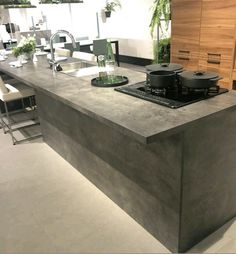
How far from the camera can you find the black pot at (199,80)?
170 centimetres

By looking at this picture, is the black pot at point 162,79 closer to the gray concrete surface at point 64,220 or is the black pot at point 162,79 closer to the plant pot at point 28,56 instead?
the gray concrete surface at point 64,220

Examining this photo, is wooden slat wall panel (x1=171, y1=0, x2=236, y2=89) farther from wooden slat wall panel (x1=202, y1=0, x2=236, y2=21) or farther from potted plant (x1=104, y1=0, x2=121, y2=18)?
potted plant (x1=104, y1=0, x2=121, y2=18)

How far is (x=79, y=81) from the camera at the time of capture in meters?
2.40

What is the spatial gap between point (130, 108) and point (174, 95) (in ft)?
1.13

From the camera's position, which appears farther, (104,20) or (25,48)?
(104,20)

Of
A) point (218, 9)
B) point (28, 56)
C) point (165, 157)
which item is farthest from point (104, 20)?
point (165, 157)

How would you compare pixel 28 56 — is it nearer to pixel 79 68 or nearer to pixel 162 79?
pixel 79 68

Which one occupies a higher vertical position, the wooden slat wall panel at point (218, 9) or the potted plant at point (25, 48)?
the wooden slat wall panel at point (218, 9)

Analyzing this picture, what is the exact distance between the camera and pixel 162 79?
5.79ft

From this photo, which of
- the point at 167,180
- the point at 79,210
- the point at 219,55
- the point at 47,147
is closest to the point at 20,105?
the point at 47,147

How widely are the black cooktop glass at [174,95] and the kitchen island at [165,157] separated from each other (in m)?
0.05

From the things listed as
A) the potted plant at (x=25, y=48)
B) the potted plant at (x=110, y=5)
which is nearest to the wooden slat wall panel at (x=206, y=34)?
the potted plant at (x=25, y=48)

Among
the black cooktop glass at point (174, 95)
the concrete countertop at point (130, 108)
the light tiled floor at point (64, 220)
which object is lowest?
the light tiled floor at point (64, 220)

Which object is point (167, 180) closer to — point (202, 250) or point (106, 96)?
point (202, 250)
